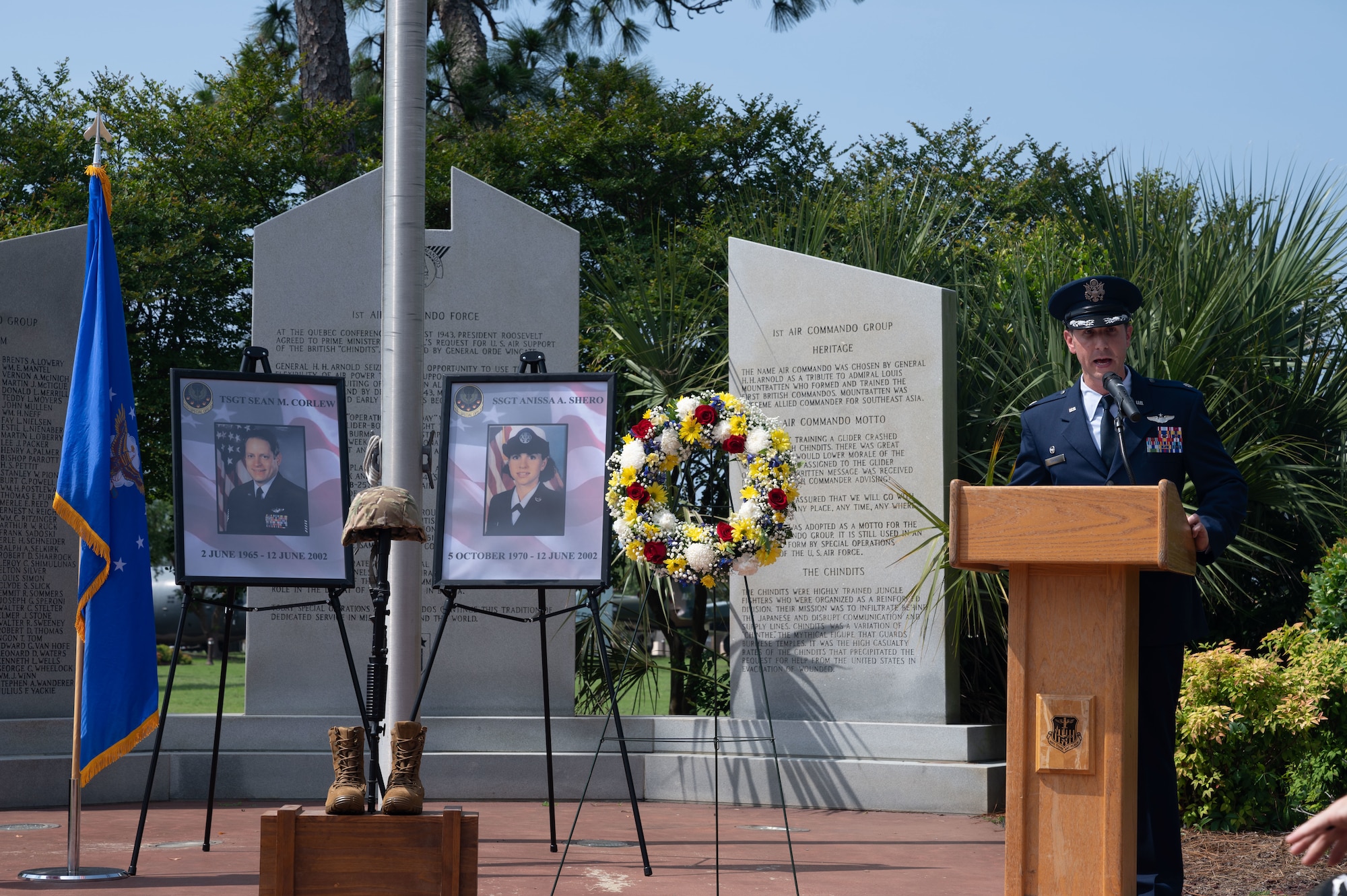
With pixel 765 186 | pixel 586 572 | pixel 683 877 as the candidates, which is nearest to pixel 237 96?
pixel 765 186

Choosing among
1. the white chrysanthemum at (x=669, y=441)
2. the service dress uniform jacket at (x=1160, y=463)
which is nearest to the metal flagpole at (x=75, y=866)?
the white chrysanthemum at (x=669, y=441)

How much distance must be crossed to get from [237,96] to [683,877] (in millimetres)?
13106

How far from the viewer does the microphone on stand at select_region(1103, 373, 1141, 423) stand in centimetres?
318

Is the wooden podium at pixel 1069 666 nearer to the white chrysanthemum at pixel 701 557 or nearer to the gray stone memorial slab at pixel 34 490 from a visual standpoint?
the white chrysanthemum at pixel 701 557

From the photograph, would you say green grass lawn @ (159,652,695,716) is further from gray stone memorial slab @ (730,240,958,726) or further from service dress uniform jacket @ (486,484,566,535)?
service dress uniform jacket @ (486,484,566,535)

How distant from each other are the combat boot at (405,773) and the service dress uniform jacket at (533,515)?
179 centimetres

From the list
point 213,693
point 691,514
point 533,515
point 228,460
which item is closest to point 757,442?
point 691,514

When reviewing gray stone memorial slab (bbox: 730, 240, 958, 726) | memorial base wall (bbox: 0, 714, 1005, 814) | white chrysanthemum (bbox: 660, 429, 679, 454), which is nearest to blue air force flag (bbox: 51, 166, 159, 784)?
memorial base wall (bbox: 0, 714, 1005, 814)

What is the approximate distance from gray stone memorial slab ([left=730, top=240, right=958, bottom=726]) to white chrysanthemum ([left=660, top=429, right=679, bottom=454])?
2.42 metres

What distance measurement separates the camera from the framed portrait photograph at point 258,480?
18.4 ft

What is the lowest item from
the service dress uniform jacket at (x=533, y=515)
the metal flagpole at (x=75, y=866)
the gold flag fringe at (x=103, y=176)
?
the metal flagpole at (x=75, y=866)

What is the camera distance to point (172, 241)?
1444 cm

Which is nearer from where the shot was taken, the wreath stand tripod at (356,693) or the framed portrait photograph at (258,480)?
the wreath stand tripod at (356,693)

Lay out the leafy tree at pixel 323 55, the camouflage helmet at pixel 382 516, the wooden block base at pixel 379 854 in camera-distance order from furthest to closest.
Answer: the leafy tree at pixel 323 55
the camouflage helmet at pixel 382 516
the wooden block base at pixel 379 854
